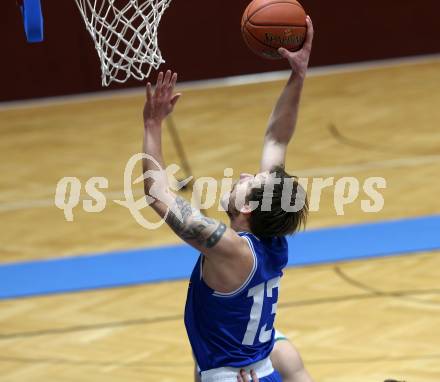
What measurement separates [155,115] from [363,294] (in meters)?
3.21

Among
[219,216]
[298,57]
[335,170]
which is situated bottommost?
[335,170]

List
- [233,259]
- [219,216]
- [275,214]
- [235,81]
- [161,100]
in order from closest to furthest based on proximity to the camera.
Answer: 1. [161,100]
2. [233,259]
3. [275,214]
4. [219,216]
5. [235,81]

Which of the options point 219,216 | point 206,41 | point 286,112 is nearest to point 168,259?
point 219,216

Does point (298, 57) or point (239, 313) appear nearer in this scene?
point (239, 313)

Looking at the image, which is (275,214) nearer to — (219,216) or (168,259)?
(168,259)

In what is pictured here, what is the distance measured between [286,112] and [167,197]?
0.99m

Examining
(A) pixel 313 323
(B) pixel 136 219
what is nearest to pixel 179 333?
(A) pixel 313 323

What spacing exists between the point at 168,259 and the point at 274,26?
3.26 metres

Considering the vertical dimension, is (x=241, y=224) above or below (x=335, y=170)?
above

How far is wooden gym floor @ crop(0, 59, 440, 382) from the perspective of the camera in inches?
238

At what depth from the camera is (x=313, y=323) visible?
6.38 meters

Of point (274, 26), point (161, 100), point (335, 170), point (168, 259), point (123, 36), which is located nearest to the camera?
point (161, 100)

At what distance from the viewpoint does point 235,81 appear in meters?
12.8

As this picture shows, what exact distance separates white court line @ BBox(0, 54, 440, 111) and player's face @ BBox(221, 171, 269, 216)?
27.5ft
